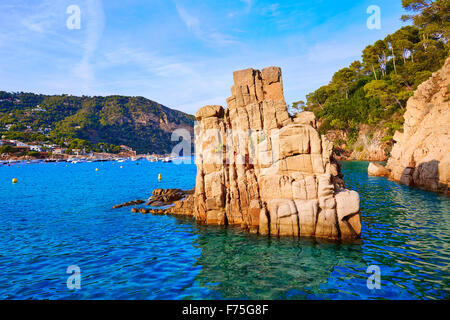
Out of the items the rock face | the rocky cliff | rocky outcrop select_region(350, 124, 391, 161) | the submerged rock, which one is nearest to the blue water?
the rocky cliff

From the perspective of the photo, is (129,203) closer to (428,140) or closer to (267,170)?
(267,170)

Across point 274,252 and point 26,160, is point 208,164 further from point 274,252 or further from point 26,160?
point 26,160

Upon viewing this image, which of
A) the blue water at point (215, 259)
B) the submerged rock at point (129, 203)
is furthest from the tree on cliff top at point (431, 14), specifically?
the submerged rock at point (129, 203)

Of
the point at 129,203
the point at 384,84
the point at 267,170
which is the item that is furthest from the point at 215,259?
the point at 384,84

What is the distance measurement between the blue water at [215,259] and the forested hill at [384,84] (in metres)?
48.5

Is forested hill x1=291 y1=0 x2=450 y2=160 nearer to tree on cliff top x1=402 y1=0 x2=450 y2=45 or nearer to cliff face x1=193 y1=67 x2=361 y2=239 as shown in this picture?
tree on cliff top x1=402 y1=0 x2=450 y2=45

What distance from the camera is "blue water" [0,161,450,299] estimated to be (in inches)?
474

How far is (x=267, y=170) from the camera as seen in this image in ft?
67.8

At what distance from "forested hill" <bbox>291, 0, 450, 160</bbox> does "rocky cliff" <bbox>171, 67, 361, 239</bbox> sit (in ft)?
156

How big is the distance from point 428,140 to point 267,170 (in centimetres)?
2865

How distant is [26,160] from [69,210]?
530ft

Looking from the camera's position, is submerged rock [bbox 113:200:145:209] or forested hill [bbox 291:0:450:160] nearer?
submerged rock [bbox 113:200:145:209]

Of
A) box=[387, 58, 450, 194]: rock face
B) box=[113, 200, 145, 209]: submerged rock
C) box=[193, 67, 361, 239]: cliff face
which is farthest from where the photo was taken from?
box=[387, 58, 450, 194]: rock face

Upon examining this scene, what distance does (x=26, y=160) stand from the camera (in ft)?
522
